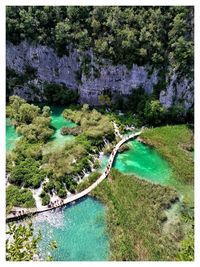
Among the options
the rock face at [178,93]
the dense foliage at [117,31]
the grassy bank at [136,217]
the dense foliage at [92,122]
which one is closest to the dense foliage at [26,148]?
the dense foliage at [92,122]

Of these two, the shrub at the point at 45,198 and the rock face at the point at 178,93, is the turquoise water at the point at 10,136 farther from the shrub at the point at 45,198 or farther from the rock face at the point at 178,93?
the rock face at the point at 178,93

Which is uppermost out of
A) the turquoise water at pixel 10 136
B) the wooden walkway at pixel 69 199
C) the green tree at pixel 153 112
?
the green tree at pixel 153 112

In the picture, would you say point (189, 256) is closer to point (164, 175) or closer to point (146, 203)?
point (146, 203)

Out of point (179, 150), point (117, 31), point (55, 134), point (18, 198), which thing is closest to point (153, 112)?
point (179, 150)

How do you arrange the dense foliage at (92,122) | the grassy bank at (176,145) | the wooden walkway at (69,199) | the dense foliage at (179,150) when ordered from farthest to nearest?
1. the dense foliage at (92,122)
2. the grassy bank at (176,145)
3. the dense foliage at (179,150)
4. the wooden walkway at (69,199)

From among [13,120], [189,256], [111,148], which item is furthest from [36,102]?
[189,256]

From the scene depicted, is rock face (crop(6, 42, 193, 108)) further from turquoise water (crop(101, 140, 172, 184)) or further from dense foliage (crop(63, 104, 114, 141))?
turquoise water (crop(101, 140, 172, 184))
